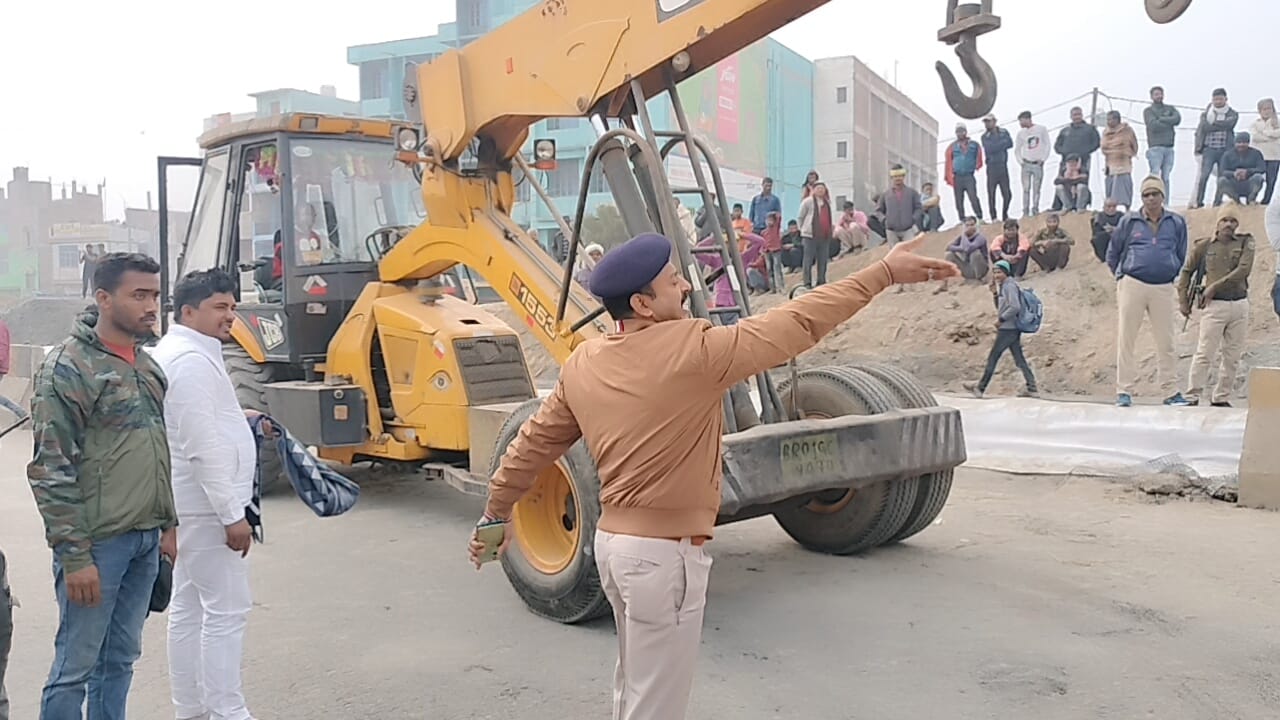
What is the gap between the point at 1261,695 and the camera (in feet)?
13.3

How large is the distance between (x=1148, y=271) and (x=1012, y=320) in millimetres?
1376

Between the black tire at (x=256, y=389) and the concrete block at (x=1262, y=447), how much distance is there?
679cm

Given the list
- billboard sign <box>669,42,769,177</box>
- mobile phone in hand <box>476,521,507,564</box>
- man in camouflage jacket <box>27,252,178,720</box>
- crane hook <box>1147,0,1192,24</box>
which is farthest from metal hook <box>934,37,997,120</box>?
billboard sign <box>669,42,769,177</box>

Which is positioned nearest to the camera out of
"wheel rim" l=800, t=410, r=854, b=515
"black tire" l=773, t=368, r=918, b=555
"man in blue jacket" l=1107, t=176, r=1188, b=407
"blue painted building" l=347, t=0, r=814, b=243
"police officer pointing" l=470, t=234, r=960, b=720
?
"police officer pointing" l=470, t=234, r=960, b=720

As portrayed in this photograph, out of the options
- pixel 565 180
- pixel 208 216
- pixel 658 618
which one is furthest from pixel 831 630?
pixel 565 180

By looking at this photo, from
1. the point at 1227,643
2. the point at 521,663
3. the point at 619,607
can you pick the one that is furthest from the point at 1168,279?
the point at 619,607

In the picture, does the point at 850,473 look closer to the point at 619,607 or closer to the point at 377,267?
the point at 619,607

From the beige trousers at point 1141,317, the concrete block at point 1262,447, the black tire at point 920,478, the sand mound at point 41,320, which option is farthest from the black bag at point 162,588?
the sand mound at point 41,320

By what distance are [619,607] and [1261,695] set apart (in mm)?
2677

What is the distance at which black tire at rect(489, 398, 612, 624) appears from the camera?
482 cm

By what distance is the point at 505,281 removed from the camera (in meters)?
6.32

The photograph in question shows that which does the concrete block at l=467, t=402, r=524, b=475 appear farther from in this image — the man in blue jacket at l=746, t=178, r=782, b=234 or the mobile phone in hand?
the man in blue jacket at l=746, t=178, r=782, b=234

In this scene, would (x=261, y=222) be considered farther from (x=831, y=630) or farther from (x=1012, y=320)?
(x=1012, y=320)

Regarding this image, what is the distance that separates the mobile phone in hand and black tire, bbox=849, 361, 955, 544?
2922 millimetres
